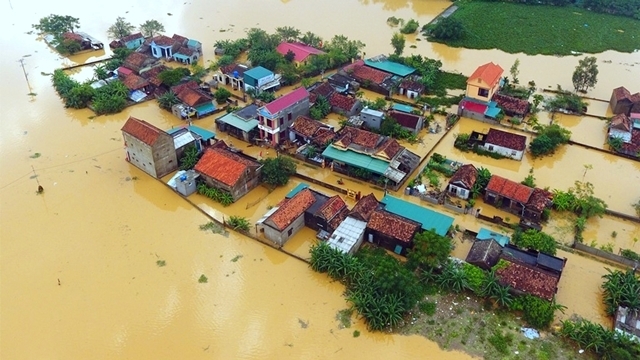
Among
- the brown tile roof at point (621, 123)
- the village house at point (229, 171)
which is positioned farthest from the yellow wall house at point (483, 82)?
the village house at point (229, 171)

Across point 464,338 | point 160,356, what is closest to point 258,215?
point 160,356

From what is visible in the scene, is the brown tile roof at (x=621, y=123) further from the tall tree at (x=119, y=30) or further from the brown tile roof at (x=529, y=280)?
the tall tree at (x=119, y=30)

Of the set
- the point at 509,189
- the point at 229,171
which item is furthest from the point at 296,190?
the point at 509,189

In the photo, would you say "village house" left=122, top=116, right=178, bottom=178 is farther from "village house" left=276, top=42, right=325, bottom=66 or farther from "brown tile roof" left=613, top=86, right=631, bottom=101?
"brown tile roof" left=613, top=86, right=631, bottom=101

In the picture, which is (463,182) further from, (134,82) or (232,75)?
(134,82)

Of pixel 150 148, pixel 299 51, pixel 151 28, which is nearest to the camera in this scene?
pixel 150 148

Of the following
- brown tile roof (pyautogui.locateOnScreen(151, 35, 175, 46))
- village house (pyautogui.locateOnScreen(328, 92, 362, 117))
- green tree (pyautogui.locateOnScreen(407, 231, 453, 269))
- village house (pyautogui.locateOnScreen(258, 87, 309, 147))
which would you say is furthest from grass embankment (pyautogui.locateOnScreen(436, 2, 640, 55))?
green tree (pyautogui.locateOnScreen(407, 231, 453, 269))
